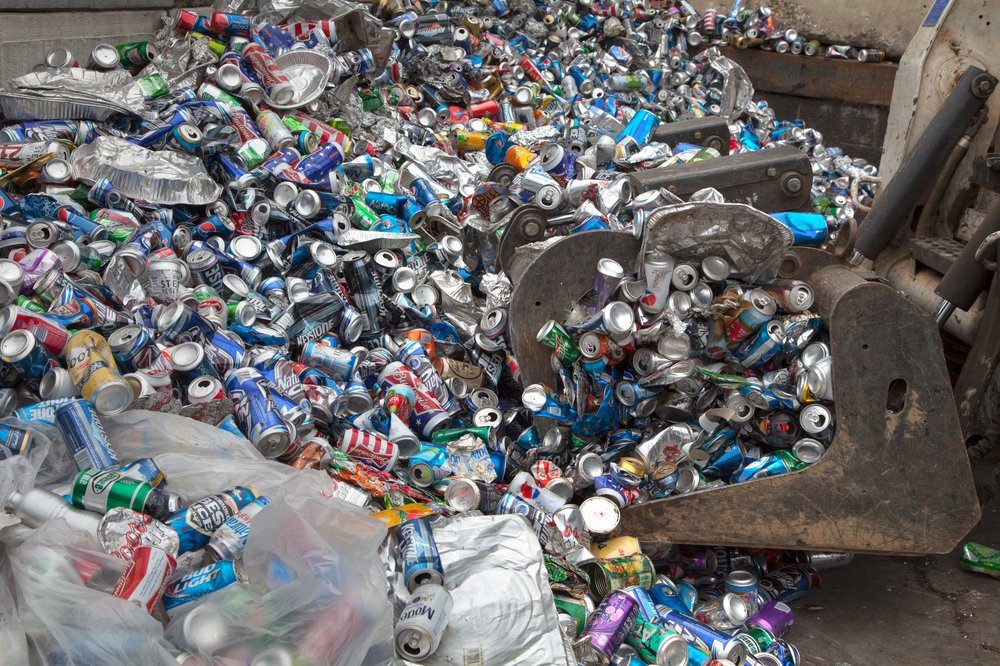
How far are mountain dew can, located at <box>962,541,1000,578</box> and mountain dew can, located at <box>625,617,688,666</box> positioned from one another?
1.09 metres

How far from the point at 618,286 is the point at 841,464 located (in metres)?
0.79

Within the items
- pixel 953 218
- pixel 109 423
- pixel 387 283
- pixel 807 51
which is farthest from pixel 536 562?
pixel 807 51

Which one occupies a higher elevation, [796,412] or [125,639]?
[125,639]

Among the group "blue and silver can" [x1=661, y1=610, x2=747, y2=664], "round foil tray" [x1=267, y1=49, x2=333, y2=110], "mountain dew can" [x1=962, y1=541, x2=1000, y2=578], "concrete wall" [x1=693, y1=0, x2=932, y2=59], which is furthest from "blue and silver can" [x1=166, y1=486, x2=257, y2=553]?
"concrete wall" [x1=693, y1=0, x2=932, y2=59]

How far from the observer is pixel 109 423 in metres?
1.95

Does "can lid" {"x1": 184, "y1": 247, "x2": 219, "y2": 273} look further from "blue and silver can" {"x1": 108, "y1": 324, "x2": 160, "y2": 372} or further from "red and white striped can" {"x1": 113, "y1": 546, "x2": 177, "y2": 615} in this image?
"red and white striped can" {"x1": 113, "y1": 546, "x2": 177, "y2": 615}

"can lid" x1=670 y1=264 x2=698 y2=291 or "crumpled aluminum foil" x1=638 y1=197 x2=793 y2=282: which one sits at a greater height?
"crumpled aluminum foil" x1=638 y1=197 x2=793 y2=282

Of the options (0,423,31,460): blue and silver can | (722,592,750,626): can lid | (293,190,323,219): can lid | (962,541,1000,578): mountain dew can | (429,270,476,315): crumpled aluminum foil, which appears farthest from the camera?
(293,190,323,219): can lid

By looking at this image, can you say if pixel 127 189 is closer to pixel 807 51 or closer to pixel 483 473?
pixel 483 473

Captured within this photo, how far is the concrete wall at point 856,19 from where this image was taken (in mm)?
6242

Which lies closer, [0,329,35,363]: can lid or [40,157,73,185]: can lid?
[0,329,35,363]: can lid

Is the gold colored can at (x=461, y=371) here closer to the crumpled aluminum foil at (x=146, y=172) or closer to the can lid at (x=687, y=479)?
the can lid at (x=687, y=479)

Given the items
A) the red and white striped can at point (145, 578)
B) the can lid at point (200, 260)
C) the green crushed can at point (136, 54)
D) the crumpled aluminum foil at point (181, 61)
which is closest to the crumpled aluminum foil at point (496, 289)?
the can lid at point (200, 260)

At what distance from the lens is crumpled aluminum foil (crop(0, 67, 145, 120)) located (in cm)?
325
